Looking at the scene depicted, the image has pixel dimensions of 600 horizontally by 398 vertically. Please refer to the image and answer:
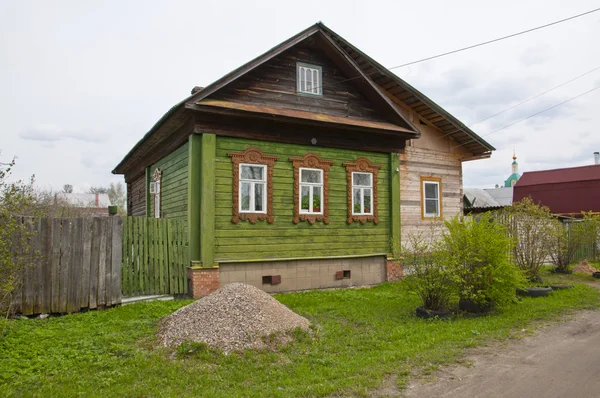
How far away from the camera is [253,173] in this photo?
1240 centimetres

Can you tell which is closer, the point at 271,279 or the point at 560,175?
the point at 271,279

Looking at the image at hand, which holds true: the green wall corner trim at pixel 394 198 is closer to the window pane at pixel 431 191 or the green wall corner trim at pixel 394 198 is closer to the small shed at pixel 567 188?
the window pane at pixel 431 191

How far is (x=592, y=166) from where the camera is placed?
112 ft

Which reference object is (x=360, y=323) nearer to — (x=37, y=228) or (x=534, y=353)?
(x=534, y=353)

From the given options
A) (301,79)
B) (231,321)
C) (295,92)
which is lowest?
(231,321)

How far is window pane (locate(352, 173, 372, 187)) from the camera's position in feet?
46.5

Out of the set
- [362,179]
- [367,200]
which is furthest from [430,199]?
[362,179]

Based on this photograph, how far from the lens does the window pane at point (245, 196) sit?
39.8ft

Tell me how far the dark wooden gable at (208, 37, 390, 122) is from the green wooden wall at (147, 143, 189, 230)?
2.25 metres

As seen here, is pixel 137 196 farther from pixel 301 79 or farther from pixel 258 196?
pixel 301 79

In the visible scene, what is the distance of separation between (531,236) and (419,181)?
4218 mm

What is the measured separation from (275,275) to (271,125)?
4.18 meters

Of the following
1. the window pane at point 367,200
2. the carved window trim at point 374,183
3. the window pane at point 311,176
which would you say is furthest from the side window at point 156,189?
the window pane at point 367,200

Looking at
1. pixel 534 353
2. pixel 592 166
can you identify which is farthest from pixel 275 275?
pixel 592 166
